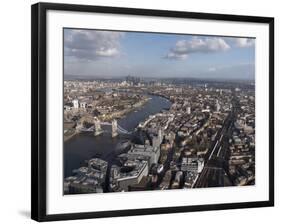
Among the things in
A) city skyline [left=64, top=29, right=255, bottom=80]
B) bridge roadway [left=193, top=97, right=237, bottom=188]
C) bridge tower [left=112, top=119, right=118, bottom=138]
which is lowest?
bridge roadway [left=193, top=97, right=237, bottom=188]

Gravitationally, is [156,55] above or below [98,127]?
above

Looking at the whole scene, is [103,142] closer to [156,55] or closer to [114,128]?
[114,128]

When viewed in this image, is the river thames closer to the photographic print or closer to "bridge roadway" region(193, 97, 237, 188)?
the photographic print

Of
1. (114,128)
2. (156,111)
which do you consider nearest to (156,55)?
(156,111)

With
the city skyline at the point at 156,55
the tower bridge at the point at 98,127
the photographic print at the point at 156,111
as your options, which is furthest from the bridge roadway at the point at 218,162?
the tower bridge at the point at 98,127

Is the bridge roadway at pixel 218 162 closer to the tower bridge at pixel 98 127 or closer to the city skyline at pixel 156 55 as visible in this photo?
the city skyline at pixel 156 55

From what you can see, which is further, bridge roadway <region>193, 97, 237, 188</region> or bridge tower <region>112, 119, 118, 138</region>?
bridge roadway <region>193, 97, 237, 188</region>

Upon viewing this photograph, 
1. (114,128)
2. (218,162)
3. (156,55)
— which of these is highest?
(156,55)

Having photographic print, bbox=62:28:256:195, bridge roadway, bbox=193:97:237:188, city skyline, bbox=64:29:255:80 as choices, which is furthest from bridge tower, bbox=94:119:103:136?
bridge roadway, bbox=193:97:237:188

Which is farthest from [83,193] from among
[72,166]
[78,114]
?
[78,114]
